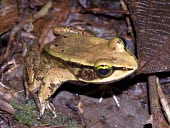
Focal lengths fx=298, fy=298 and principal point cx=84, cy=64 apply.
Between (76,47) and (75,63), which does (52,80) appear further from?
(76,47)

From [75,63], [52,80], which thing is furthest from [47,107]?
[75,63]

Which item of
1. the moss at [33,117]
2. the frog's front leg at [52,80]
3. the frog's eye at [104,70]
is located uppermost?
the frog's eye at [104,70]

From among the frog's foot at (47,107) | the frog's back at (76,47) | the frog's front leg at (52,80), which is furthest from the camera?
the frog's foot at (47,107)

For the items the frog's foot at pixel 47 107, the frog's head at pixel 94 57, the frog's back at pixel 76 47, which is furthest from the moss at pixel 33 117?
the frog's back at pixel 76 47

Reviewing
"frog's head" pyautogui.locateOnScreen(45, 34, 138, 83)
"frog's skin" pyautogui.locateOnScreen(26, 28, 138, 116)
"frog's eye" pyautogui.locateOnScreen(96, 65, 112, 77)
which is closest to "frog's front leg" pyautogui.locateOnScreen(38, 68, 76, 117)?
"frog's skin" pyautogui.locateOnScreen(26, 28, 138, 116)

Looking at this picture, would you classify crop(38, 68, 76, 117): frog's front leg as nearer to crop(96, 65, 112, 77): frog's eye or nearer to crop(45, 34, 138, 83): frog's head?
crop(45, 34, 138, 83): frog's head

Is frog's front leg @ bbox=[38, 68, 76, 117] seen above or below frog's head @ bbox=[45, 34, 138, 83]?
below

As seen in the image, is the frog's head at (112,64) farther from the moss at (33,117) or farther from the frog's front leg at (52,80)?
the moss at (33,117)

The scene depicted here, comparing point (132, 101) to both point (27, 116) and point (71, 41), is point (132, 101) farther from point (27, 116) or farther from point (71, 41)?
point (27, 116)
